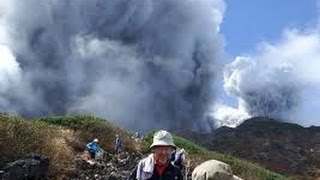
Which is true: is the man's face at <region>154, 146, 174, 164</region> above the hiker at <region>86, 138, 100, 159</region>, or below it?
below

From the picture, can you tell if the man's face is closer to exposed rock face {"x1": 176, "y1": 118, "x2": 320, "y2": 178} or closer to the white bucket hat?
the white bucket hat

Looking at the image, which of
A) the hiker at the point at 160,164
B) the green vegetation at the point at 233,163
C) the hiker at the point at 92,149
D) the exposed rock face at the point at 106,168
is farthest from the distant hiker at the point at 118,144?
the hiker at the point at 160,164

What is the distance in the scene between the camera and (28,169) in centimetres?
1736

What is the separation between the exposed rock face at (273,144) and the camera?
71856mm

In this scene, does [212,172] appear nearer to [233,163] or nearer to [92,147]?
[92,147]

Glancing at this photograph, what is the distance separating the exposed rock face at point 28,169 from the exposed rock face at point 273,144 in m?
50.3

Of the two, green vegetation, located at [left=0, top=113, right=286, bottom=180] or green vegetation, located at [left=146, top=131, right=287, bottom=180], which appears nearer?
green vegetation, located at [left=0, top=113, right=286, bottom=180]

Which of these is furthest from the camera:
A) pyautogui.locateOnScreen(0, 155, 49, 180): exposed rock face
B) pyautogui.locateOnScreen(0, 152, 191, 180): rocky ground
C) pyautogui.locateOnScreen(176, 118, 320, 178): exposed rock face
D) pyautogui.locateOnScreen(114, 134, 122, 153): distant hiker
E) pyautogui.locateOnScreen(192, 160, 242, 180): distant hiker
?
pyautogui.locateOnScreen(176, 118, 320, 178): exposed rock face

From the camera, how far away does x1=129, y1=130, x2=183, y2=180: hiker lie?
21.9 ft

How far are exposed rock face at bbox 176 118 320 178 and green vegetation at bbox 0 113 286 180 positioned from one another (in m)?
41.0

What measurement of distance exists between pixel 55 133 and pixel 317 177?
45.4m

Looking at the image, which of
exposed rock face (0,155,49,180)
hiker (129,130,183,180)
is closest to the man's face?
hiker (129,130,183,180)

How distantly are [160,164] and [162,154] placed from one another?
0.33 feet

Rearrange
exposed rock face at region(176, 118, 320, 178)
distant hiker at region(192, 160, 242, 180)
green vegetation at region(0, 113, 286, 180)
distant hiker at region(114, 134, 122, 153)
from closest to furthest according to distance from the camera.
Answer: distant hiker at region(192, 160, 242, 180) → green vegetation at region(0, 113, 286, 180) → distant hiker at region(114, 134, 122, 153) → exposed rock face at region(176, 118, 320, 178)
